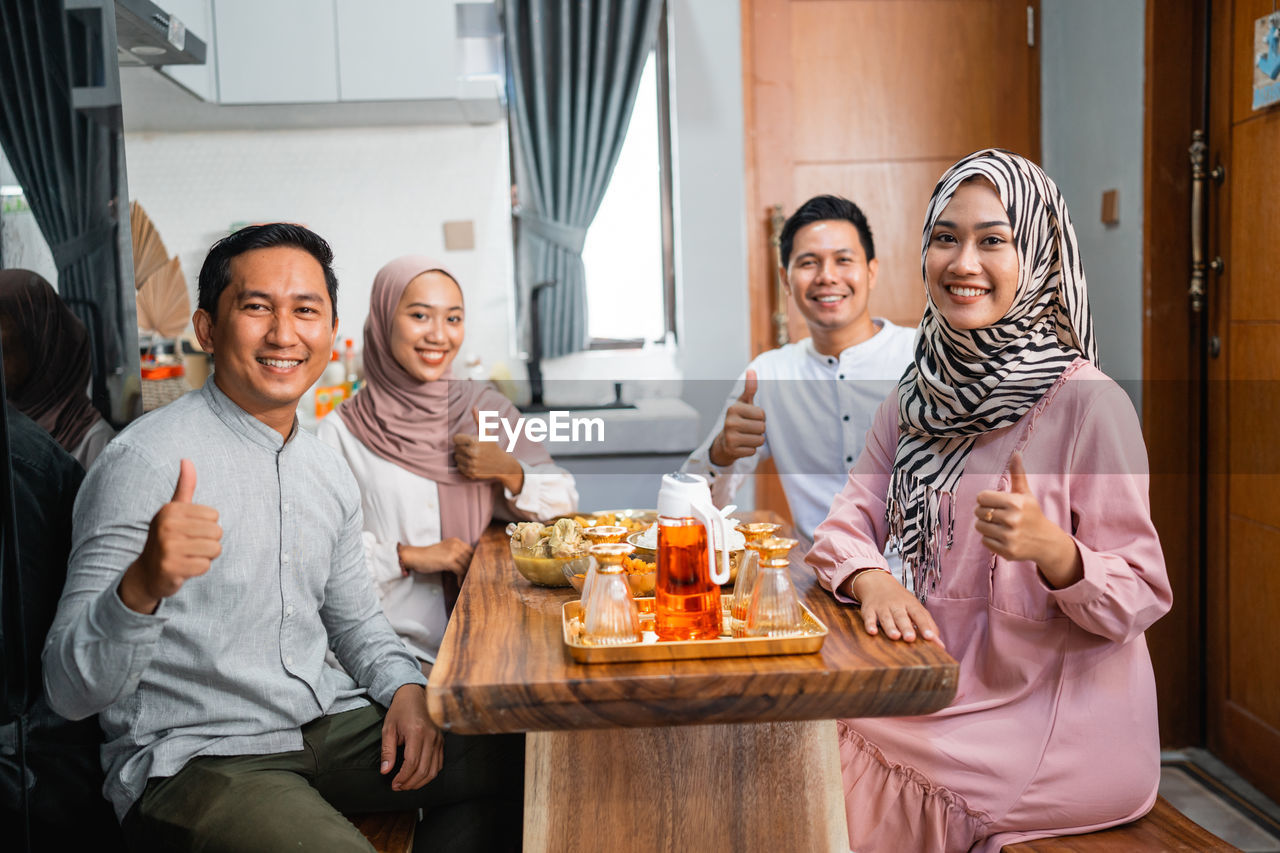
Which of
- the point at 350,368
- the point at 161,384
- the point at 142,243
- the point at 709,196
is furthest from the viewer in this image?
the point at 709,196

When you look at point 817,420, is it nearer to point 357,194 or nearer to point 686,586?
point 686,586

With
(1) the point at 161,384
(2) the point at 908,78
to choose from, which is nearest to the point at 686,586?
(1) the point at 161,384

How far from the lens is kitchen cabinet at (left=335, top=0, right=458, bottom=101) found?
251cm

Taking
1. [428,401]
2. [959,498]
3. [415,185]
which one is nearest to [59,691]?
[428,401]

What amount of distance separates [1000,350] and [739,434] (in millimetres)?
672

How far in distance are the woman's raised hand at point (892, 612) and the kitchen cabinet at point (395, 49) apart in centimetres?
185

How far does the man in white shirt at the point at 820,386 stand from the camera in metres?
1.95

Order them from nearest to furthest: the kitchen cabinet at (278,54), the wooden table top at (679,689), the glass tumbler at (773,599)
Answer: the wooden table top at (679,689), the glass tumbler at (773,599), the kitchen cabinet at (278,54)

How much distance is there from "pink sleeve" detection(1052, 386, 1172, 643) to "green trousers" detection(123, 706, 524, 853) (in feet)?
2.60

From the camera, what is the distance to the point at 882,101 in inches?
110

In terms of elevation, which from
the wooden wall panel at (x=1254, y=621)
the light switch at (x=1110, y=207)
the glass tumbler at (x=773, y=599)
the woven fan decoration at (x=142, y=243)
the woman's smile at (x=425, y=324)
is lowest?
the wooden wall panel at (x=1254, y=621)

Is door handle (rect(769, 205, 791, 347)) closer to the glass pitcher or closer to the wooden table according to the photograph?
the wooden table

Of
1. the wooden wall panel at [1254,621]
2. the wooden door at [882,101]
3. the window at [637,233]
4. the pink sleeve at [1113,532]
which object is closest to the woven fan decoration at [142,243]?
the window at [637,233]

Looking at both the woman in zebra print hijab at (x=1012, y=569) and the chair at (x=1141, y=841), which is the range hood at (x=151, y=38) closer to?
the woman in zebra print hijab at (x=1012, y=569)
